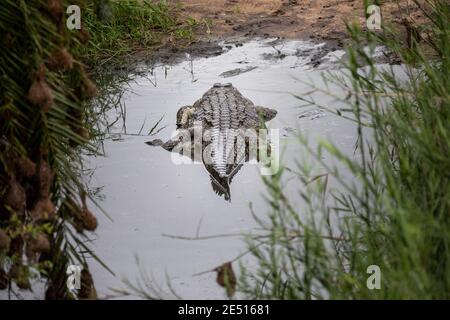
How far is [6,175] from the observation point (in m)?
4.05

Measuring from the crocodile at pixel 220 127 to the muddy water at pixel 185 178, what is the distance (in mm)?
115

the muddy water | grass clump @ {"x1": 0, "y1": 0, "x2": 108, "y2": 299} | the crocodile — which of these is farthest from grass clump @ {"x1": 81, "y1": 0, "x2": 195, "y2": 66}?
grass clump @ {"x1": 0, "y1": 0, "x2": 108, "y2": 299}

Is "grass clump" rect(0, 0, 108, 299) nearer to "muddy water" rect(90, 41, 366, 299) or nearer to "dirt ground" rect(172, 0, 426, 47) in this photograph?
"muddy water" rect(90, 41, 366, 299)

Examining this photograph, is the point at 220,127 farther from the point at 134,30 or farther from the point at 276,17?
the point at 276,17

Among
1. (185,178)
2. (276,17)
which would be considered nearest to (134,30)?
(276,17)

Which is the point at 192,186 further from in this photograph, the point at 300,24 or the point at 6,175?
the point at 300,24

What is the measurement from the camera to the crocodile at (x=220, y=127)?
7.24 meters

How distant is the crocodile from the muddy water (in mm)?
115

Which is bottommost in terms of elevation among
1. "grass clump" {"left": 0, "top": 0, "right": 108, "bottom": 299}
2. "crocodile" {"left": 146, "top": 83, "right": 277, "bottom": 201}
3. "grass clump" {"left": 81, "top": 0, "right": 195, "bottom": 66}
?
"grass clump" {"left": 0, "top": 0, "right": 108, "bottom": 299}

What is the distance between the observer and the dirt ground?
9516 mm

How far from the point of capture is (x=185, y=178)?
675 centimetres

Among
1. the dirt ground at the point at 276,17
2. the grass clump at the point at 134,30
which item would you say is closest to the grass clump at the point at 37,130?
the grass clump at the point at 134,30

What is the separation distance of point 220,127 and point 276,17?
2548mm
